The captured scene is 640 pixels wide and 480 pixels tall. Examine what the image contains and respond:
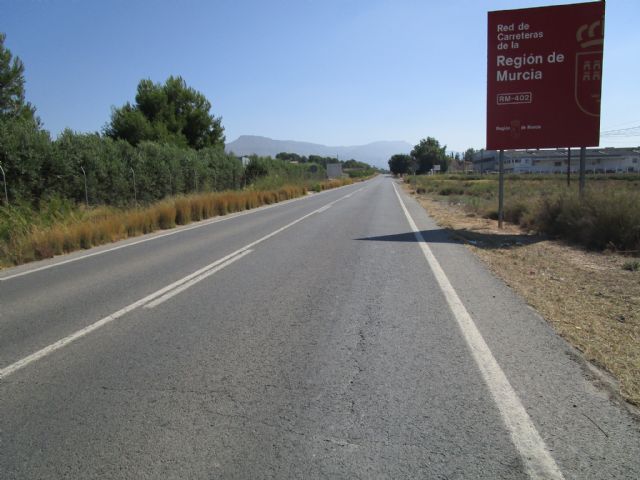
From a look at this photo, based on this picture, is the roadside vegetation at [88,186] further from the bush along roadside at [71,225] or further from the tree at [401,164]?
the tree at [401,164]

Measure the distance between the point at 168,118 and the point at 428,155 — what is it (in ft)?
455

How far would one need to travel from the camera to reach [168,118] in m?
45.1

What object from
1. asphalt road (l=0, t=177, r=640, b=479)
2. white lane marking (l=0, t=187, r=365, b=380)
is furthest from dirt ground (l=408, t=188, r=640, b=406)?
white lane marking (l=0, t=187, r=365, b=380)

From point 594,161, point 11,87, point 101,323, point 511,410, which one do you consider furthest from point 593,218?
point 594,161

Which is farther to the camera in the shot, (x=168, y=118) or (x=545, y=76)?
(x=168, y=118)

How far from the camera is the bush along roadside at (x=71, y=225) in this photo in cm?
1152

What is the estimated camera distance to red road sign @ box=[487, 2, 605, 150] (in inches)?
520

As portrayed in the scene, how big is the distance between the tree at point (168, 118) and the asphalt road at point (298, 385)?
111ft

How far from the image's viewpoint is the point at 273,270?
869 cm

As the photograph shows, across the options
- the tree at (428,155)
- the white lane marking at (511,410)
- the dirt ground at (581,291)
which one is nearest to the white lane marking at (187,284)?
the white lane marking at (511,410)

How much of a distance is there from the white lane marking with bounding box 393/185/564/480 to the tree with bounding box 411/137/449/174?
569ft

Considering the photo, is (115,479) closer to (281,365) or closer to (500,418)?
(281,365)

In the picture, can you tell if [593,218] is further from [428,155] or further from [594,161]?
[428,155]

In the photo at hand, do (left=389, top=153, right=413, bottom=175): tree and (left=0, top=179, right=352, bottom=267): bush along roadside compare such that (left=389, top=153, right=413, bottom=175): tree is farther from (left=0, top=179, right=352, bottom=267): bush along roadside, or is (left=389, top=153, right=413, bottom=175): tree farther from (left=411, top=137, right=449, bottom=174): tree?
(left=0, top=179, right=352, bottom=267): bush along roadside
